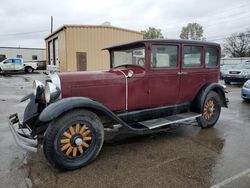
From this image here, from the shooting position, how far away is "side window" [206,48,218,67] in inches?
213

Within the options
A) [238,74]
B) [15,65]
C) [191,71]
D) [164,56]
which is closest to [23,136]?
[164,56]

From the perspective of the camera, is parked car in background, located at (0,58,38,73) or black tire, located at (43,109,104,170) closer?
black tire, located at (43,109,104,170)

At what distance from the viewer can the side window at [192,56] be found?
4.90 metres

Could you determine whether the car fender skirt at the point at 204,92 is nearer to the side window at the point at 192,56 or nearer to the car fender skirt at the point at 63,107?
the side window at the point at 192,56

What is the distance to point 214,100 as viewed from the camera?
5.53 m

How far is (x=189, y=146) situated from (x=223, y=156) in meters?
0.63

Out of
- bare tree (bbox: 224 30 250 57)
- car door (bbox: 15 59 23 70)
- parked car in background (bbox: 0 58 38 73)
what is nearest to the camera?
parked car in background (bbox: 0 58 38 73)

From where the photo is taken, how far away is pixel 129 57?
4793mm

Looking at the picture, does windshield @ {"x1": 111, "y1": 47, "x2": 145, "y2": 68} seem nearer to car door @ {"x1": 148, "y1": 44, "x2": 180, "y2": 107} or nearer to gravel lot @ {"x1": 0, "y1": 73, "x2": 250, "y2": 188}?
car door @ {"x1": 148, "y1": 44, "x2": 180, "y2": 107}

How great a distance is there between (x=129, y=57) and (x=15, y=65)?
24810mm

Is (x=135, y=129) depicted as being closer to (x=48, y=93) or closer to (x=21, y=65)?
(x=48, y=93)

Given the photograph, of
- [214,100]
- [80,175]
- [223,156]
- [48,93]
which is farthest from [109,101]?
[214,100]

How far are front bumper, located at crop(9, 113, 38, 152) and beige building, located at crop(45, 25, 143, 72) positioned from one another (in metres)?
11.9

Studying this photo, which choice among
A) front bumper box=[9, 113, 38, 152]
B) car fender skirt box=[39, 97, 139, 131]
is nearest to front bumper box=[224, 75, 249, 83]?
car fender skirt box=[39, 97, 139, 131]
